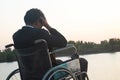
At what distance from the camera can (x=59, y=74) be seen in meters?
7.03

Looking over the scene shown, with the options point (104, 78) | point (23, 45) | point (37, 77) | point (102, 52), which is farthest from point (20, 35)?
point (102, 52)

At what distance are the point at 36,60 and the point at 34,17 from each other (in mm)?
553

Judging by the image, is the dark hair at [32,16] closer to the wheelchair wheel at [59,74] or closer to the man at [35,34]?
the man at [35,34]

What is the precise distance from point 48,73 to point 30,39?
500 millimetres

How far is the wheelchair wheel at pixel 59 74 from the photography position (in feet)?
22.2

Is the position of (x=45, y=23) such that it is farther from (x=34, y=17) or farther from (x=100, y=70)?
(x=100, y=70)

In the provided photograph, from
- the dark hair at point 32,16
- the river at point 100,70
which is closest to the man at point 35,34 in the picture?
the dark hair at point 32,16

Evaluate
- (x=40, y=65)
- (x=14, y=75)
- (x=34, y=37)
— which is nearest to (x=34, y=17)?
(x=34, y=37)

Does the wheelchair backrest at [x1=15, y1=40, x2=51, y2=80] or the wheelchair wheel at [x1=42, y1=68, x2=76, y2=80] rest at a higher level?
the wheelchair backrest at [x1=15, y1=40, x2=51, y2=80]

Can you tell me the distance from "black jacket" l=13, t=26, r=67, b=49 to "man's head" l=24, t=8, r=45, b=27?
0.11 metres

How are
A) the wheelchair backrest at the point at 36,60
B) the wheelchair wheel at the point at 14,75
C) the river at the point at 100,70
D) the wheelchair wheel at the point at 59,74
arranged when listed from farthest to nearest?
the river at the point at 100,70 < the wheelchair wheel at the point at 14,75 < the wheelchair backrest at the point at 36,60 < the wheelchair wheel at the point at 59,74

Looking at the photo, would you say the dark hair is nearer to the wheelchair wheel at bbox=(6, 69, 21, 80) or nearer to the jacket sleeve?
the jacket sleeve

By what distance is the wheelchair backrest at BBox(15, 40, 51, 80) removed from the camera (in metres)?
6.87

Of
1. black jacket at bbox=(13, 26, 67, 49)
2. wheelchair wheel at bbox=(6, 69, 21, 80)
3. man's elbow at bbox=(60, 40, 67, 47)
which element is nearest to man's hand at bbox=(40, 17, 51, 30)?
black jacket at bbox=(13, 26, 67, 49)
